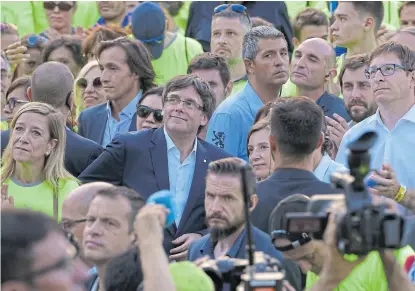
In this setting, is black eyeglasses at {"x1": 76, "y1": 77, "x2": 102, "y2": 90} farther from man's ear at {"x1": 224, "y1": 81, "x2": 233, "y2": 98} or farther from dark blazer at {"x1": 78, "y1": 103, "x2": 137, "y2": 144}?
man's ear at {"x1": 224, "y1": 81, "x2": 233, "y2": 98}

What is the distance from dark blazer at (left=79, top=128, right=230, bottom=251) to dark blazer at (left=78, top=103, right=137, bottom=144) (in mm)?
1515

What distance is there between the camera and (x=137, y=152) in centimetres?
813

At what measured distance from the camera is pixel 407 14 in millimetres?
12375

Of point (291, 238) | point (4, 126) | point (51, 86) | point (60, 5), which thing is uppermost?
point (60, 5)

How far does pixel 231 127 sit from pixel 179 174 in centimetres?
112

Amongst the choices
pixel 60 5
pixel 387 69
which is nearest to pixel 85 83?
pixel 60 5

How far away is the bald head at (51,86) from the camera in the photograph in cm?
934

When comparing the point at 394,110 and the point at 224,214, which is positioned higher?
the point at 394,110

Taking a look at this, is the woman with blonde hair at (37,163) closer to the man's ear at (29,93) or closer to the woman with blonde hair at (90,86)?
the man's ear at (29,93)

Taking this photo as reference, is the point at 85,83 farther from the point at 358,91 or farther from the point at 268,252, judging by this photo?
the point at 268,252

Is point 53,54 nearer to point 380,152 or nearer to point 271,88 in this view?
point 271,88

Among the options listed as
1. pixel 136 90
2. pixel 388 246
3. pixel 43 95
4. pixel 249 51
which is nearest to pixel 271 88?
pixel 249 51

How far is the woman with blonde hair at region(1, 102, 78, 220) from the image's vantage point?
798 cm

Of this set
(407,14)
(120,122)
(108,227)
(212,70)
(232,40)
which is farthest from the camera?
(407,14)
